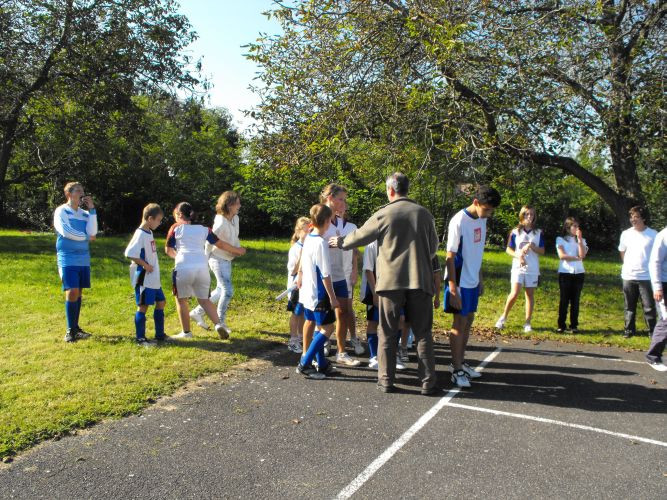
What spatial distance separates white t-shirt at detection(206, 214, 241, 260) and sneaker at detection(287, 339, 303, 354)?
4.54ft

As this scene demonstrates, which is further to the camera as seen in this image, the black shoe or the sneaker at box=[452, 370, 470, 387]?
the sneaker at box=[452, 370, 470, 387]

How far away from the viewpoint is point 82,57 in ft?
54.6

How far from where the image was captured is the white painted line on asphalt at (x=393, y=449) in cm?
357

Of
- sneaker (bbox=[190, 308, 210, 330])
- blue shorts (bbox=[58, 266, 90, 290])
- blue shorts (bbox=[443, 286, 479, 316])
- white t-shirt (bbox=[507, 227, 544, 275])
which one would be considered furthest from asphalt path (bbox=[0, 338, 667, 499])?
white t-shirt (bbox=[507, 227, 544, 275])

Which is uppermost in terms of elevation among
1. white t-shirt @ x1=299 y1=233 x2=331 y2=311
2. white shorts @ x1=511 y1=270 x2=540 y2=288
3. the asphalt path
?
white t-shirt @ x1=299 y1=233 x2=331 y2=311

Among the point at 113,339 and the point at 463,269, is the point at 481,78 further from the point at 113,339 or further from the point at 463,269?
the point at 113,339

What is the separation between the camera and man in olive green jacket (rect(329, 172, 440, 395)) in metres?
5.23

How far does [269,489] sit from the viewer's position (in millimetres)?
3543

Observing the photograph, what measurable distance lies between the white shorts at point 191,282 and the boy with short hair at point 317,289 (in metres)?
1.57

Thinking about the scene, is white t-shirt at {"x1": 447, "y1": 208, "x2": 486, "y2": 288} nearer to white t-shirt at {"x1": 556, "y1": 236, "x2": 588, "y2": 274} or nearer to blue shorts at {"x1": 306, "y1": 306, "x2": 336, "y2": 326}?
blue shorts at {"x1": 306, "y1": 306, "x2": 336, "y2": 326}

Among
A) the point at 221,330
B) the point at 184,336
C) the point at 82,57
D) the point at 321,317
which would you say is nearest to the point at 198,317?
the point at 184,336

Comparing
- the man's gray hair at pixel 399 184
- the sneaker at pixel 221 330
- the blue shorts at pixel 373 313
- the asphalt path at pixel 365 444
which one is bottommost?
the asphalt path at pixel 365 444

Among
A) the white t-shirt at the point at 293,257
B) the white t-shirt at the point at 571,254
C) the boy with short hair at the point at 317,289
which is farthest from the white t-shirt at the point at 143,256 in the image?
the white t-shirt at the point at 571,254

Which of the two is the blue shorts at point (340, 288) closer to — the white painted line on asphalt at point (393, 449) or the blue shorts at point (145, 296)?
the white painted line on asphalt at point (393, 449)
